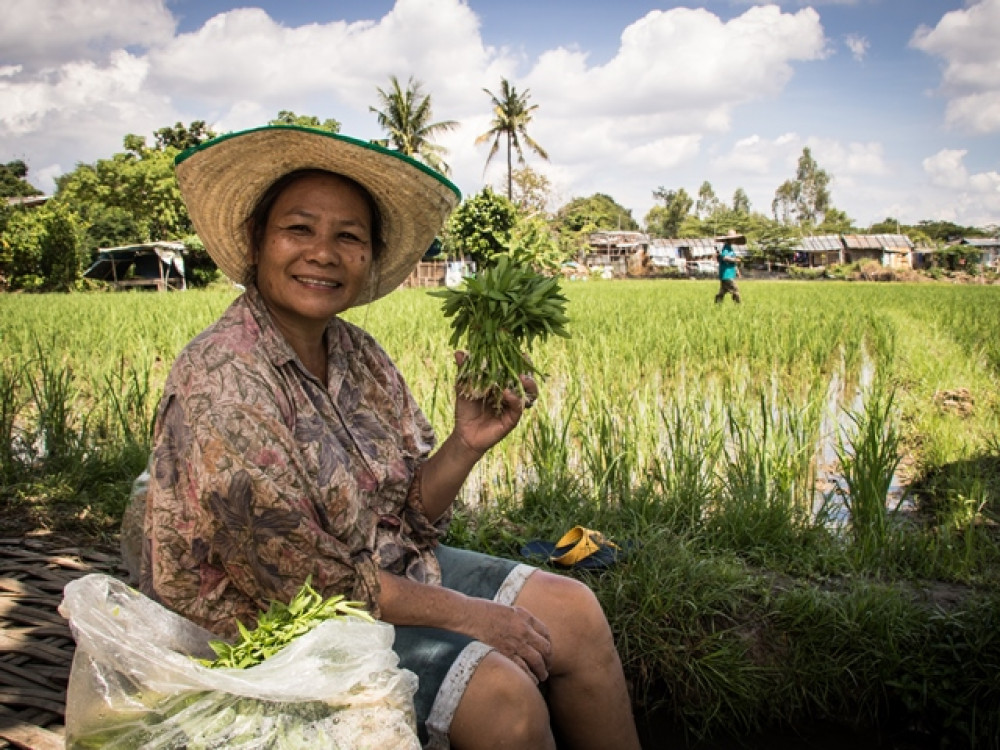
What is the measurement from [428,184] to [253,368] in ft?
1.87

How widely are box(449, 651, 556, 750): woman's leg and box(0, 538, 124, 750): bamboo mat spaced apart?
28.6 inches

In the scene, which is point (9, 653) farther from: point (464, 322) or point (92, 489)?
point (92, 489)

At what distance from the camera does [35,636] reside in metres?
1.67

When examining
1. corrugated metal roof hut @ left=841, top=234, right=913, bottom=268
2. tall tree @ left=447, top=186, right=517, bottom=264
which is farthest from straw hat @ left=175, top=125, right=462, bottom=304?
corrugated metal roof hut @ left=841, top=234, right=913, bottom=268

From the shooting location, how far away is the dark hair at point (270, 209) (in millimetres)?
1466

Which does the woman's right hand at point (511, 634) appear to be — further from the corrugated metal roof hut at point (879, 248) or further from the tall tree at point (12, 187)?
the corrugated metal roof hut at point (879, 248)

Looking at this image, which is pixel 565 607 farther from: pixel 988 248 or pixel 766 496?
pixel 988 248

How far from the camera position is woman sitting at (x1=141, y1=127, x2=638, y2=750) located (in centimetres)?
116

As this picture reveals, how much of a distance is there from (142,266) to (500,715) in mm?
25984

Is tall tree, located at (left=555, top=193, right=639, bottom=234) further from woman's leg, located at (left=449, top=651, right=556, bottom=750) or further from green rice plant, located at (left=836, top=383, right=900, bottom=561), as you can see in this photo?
woman's leg, located at (left=449, top=651, right=556, bottom=750)

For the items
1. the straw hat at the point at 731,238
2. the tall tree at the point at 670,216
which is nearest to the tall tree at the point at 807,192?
the tall tree at the point at 670,216

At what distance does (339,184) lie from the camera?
1471 millimetres

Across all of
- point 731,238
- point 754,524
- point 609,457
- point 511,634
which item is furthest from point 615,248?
point 511,634

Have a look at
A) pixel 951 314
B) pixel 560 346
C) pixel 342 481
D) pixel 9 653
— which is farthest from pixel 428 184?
pixel 951 314
